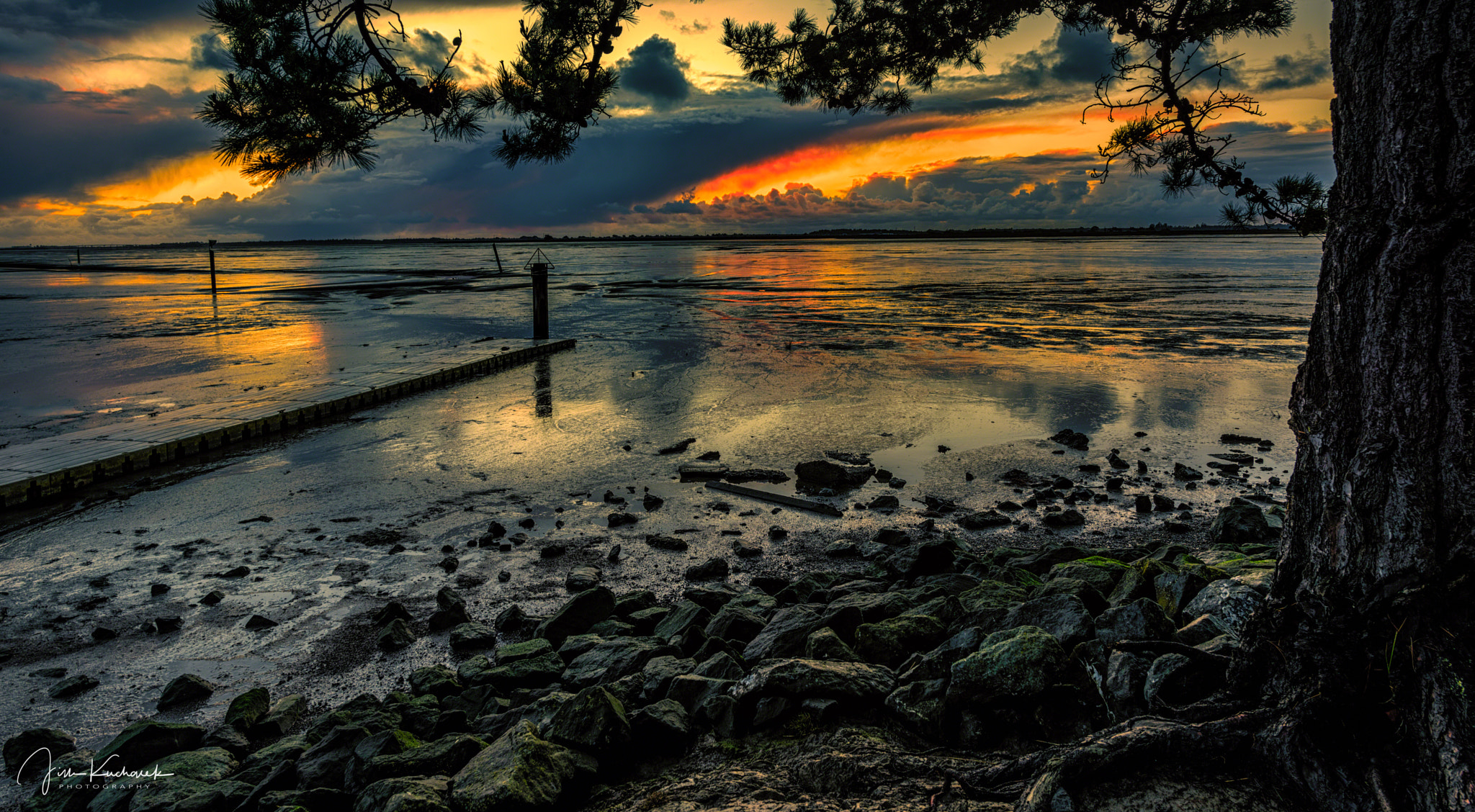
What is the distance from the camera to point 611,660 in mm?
3809

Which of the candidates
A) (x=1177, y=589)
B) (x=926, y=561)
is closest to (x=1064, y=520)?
(x=926, y=561)

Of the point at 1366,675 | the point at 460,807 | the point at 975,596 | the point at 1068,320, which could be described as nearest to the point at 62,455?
the point at 460,807

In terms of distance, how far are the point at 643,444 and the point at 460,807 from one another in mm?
6474

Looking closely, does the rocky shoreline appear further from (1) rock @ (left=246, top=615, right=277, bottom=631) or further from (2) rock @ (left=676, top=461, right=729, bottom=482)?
(2) rock @ (left=676, top=461, right=729, bottom=482)

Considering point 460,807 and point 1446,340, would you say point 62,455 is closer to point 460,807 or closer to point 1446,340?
point 460,807

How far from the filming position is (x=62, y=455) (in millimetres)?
7555

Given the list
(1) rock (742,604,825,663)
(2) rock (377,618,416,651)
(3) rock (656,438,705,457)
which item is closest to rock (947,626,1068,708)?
(1) rock (742,604,825,663)

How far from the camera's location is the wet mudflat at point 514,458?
4605 millimetres

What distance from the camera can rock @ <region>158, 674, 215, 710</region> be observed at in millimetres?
3770

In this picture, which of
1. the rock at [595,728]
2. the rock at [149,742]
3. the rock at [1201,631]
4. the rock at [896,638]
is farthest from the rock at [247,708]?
the rock at [1201,631]

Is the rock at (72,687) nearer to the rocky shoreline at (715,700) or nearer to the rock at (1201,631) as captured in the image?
the rocky shoreline at (715,700)

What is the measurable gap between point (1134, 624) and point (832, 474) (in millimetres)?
4366

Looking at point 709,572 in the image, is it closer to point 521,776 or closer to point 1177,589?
point 521,776

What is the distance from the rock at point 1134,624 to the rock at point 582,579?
320cm
